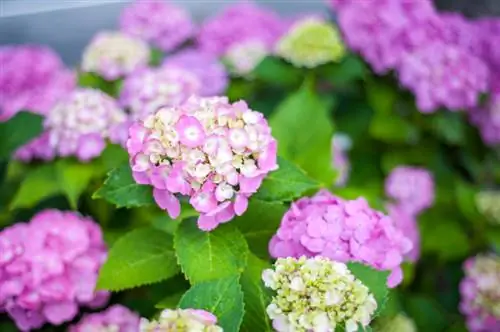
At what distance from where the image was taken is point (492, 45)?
1448 millimetres

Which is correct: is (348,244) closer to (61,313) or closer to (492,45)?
(61,313)

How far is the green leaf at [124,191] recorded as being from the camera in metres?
0.75

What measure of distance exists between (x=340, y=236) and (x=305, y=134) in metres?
0.34

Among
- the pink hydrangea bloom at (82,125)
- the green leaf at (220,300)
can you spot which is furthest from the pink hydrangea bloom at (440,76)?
the green leaf at (220,300)

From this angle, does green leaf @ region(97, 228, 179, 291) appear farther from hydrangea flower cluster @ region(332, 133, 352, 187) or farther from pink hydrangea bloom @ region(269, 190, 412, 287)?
hydrangea flower cluster @ region(332, 133, 352, 187)

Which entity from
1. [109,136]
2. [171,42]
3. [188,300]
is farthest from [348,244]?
[171,42]

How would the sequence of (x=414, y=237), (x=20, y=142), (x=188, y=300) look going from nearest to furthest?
(x=188, y=300)
(x=20, y=142)
(x=414, y=237)

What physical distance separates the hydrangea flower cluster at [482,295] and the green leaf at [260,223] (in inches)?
22.2

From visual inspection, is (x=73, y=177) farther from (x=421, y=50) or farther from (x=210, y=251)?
(x=421, y=50)

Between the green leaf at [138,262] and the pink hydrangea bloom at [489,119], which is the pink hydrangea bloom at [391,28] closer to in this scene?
the pink hydrangea bloom at [489,119]

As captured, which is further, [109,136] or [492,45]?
[492,45]

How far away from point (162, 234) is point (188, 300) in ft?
0.66

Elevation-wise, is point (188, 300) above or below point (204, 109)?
below

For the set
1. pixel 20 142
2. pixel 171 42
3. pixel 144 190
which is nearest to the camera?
pixel 144 190
